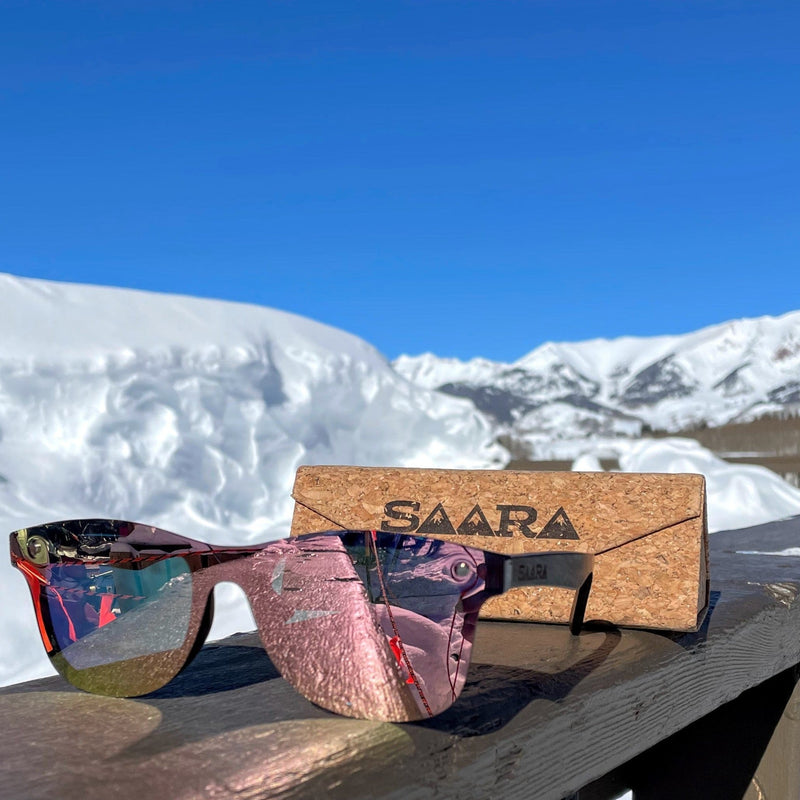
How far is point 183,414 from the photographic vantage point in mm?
6949

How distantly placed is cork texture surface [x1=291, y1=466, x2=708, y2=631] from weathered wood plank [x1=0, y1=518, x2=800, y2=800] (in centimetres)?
3

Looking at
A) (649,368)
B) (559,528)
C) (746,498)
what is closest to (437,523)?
(559,528)

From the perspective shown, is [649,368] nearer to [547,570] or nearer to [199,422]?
[199,422]

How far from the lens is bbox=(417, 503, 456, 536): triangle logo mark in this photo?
3.32ft

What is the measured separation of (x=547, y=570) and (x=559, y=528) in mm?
277

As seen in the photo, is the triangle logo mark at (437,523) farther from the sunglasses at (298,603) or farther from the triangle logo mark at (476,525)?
the sunglasses at (298,603)

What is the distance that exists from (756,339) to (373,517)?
111 metres

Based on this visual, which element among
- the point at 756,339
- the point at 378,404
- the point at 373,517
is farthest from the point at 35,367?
the point at 756,339

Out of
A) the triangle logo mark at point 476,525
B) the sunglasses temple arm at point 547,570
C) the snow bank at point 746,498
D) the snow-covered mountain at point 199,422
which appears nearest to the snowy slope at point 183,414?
the snow-covered mountain at point 199,422

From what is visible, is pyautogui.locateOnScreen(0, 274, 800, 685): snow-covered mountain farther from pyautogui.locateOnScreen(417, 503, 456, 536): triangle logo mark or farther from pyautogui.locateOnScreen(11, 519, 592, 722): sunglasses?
pyautogui.locateOnScreen(11, 519, 592, 722): sunglasses

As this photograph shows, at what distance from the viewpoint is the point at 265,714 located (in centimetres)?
64

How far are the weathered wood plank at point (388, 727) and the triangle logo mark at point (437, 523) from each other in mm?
129

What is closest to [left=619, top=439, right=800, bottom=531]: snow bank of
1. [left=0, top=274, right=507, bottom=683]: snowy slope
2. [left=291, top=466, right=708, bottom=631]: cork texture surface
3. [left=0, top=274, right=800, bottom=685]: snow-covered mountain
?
[left=0, top=274, right=800, bottom=685]: snow-covered mountain

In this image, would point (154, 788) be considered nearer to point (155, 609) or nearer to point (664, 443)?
point (155, 609)
